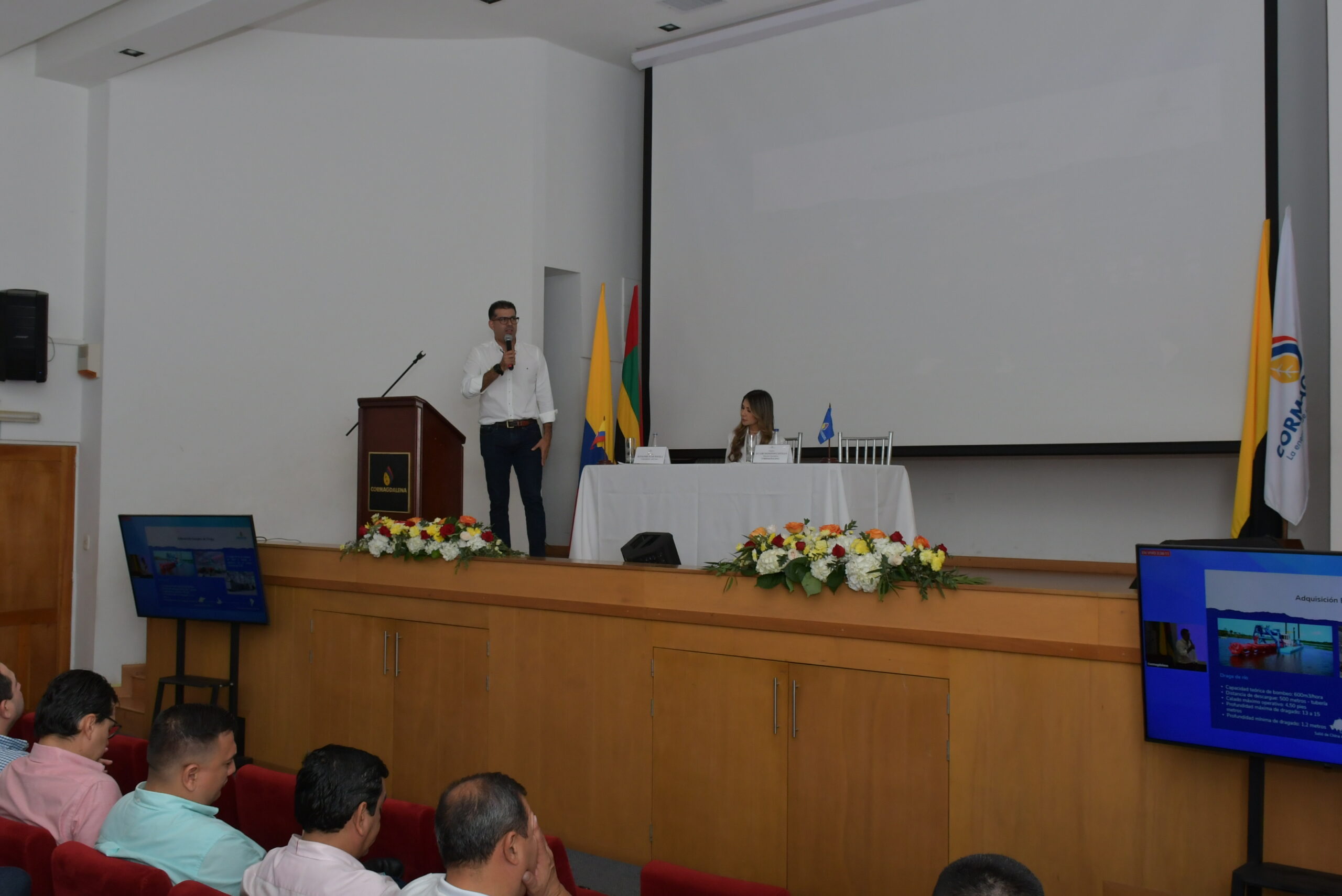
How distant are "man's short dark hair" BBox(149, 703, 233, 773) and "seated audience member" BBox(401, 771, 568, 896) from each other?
747mm

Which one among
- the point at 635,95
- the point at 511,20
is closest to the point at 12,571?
the point at 511,20

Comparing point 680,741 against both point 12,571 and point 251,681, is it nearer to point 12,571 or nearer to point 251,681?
point 251,681

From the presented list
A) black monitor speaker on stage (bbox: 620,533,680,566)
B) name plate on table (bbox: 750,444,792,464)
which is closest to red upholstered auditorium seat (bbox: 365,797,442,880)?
black monitor speaker on stage (bbox: 620,533,680,566)

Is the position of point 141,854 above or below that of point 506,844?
below

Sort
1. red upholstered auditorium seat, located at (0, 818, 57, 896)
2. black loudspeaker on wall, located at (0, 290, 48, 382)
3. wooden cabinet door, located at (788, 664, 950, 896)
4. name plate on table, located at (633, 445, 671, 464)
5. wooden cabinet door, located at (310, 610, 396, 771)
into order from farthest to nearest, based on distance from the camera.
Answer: black loudspeaker on wall, located at (0, 290, 48, 382) → name plate on table, located at (633, 445, 671, 464) → wooden cabinet door, located at (310, 610, 396, 771) → wooden cabinet door, located at (788, 664, 950, 896) → red upholstered auditorium seat, located at (0, 818, 57, 896)

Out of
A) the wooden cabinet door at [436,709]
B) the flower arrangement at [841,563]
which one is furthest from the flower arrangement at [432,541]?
the flower arrangement at [841,563]

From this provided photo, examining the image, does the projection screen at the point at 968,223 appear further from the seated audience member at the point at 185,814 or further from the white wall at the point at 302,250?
the seated audience member at the point at 185,814

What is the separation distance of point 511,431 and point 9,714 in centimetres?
307

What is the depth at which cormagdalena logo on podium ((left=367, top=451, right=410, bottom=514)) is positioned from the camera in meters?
5.35

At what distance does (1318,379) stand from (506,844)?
17.5ft

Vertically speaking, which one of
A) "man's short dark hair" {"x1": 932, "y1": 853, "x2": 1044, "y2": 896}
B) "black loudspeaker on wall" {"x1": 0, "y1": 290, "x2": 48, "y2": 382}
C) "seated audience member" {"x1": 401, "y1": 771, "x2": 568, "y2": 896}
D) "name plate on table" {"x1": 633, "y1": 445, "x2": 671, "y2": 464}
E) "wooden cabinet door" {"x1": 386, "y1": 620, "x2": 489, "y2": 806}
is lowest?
"wooden cabinet door" {"x1": 386, "y1": 620, "x2": 489, "y2": 806}

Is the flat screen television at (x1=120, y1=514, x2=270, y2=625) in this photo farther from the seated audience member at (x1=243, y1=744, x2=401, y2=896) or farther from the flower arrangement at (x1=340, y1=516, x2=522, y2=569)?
the seated audience member at (x1=243, y1=744, x2=401, y2=896)

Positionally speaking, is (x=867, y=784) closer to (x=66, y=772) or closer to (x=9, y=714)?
(x=66, y=772)

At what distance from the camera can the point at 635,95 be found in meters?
8.20
